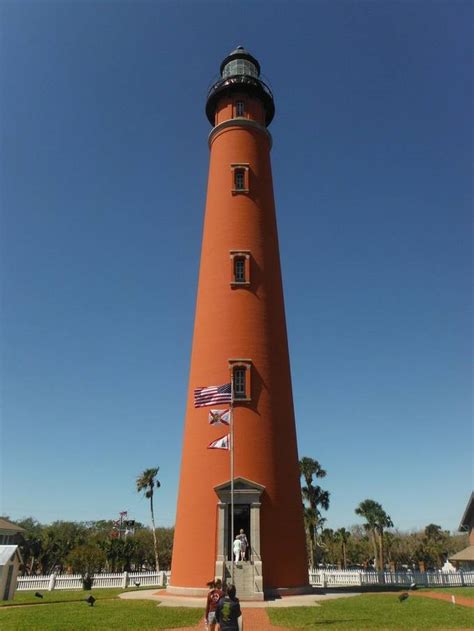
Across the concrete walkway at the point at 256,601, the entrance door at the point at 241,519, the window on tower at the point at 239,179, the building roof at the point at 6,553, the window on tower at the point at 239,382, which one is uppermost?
the window on tower at the point at 239,179

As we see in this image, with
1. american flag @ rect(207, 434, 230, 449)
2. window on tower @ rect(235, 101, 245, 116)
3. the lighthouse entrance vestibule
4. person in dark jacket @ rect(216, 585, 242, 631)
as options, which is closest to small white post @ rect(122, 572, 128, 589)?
the lighthouse entrance vestibule

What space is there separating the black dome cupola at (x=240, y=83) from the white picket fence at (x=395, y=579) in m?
26.3

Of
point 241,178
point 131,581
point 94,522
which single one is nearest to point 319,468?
point 131,581

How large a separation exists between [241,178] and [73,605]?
62.0 feet

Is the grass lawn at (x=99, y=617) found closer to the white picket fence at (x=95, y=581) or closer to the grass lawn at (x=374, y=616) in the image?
the grass lawn at (x=374, y=616)

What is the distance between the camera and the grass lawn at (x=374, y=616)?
1216cm

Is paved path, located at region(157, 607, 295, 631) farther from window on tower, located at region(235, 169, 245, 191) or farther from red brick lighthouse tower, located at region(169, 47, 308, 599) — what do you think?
window on tower, located at region(235, 169, 245, 191)

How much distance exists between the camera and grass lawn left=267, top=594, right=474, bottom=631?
39.9 ft

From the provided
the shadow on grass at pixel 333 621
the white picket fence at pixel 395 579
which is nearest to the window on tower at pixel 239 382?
the shadow on grass at pixel 333 621

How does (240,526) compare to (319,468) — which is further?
(319,468)

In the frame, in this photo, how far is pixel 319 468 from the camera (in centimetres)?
4812

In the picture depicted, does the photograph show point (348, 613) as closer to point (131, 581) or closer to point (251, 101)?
point (131, 581)

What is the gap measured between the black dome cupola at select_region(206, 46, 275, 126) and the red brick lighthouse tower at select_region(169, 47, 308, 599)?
0.28 meters

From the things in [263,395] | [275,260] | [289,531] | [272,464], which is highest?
[275,260]
